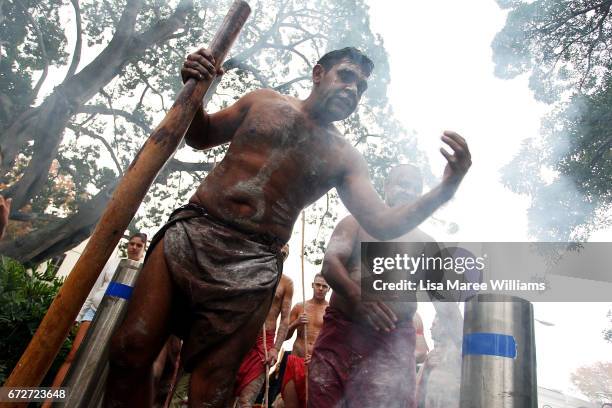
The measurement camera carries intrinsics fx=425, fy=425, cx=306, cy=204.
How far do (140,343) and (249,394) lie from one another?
10.7 ft

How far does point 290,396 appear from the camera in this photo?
437 centimetres

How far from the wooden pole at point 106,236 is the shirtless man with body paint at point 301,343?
305 cm

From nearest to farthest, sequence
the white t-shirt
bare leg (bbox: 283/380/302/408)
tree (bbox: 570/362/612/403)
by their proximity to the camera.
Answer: bare leg (bbox: 283/380/302/408)
the white t-shirt
tree (bbox: 570/362/612/403)

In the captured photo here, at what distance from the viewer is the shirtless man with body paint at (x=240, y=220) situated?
1.76 m

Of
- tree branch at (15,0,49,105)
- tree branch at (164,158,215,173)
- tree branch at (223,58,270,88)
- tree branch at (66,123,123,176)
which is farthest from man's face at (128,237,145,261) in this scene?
tree branch at (223,58,270,88)

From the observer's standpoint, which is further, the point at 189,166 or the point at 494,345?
the point at 189,166

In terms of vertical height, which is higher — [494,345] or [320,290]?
[320,290]

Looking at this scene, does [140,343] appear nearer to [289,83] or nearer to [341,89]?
[341,89]

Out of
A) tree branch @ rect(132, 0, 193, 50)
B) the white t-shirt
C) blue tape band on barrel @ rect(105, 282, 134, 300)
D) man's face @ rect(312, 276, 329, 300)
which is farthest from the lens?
tree branch @ rect(132, 0, 193, 50)

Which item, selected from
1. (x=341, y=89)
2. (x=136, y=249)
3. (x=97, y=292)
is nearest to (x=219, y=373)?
(x=341, y=89)

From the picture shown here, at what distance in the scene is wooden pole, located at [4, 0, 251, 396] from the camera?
1533 mm

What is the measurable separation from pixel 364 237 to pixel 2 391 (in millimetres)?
2388

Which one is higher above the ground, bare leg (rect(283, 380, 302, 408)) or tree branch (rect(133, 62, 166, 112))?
tree branch (rect(133, 62, 166, 112))

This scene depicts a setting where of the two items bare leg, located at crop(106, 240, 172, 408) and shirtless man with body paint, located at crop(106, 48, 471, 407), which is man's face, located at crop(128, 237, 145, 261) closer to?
shirtless man with body paint, located at crop(106, 48, 471, 407)
